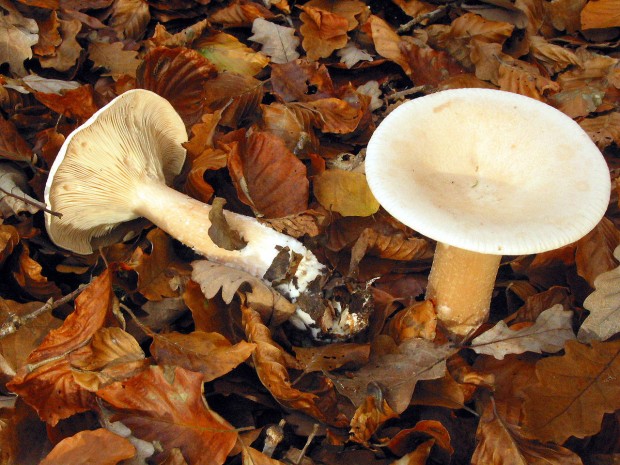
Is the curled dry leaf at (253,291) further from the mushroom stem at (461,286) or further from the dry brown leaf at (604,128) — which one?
the dry brown leaf at (604,128)

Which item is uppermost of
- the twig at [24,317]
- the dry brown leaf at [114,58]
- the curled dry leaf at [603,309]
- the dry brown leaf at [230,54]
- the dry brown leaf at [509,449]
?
the dry brown leaf at [114,58]

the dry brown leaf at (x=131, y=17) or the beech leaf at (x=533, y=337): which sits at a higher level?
the dry brown leaf at (x=131, y=17)

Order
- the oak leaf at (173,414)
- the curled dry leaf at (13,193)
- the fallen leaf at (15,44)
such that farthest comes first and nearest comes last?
the fallen leaf at (15,44)
the curled dry leaf at (13,193)
the oak leaf at (173,414)

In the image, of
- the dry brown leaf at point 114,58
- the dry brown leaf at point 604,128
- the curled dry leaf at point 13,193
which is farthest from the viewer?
the dry brown leaf at point 114,58

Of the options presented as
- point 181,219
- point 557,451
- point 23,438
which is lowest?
point 557,451

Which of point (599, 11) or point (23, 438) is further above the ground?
point (599, 11)

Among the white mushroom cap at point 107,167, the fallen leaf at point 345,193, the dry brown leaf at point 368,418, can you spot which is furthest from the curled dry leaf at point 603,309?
the white mushroom cap at point 107,167

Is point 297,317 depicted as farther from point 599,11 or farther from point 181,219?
point 599,11

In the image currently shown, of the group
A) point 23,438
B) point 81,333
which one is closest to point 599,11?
point 81,333
